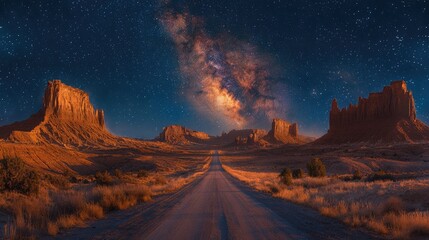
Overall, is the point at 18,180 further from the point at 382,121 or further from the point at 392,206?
the point at 382,121

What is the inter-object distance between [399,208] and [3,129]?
405ft

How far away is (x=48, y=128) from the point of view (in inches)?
4599

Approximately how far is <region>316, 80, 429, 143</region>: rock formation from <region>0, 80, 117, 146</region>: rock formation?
98407 millimetres

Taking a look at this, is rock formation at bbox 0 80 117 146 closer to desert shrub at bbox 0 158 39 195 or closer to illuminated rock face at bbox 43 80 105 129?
illuminated rock face at bbox 43 80 105 129

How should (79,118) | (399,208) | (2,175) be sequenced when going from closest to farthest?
(399,208) < (2,175) < (79,118)

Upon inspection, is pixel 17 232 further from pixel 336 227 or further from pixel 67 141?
pixel 67 141

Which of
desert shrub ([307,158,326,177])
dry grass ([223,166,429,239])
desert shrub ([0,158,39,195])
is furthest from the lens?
desert shrub ([307,158,326,177])

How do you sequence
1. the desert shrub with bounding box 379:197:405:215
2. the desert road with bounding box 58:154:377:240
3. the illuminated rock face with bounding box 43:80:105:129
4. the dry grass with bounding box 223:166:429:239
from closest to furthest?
the dry grass with bounding box 223:166:429:239 → the desert road with bounding box 58:154:377:240 → the desert shrub with bounding box 379:197:405:215 → the illuminated rock face with bounding box 43:80:105:129

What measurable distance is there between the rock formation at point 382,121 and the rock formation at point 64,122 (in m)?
98.4

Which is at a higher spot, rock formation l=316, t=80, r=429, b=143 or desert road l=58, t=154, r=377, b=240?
rock formation l=316, t=80, r=429, b=143

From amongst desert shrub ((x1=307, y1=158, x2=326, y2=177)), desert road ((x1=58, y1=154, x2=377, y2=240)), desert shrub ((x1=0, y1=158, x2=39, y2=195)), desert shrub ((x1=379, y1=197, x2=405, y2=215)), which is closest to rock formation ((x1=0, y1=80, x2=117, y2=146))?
desert shrub ((x1=0, y1=158, x2=39, y2=195))

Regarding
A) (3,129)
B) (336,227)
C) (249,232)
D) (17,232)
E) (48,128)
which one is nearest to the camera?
(17,232)

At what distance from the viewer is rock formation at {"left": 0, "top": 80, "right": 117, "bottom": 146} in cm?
10819

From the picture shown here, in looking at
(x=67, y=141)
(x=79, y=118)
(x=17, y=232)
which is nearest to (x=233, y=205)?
(x=17, y=232)
